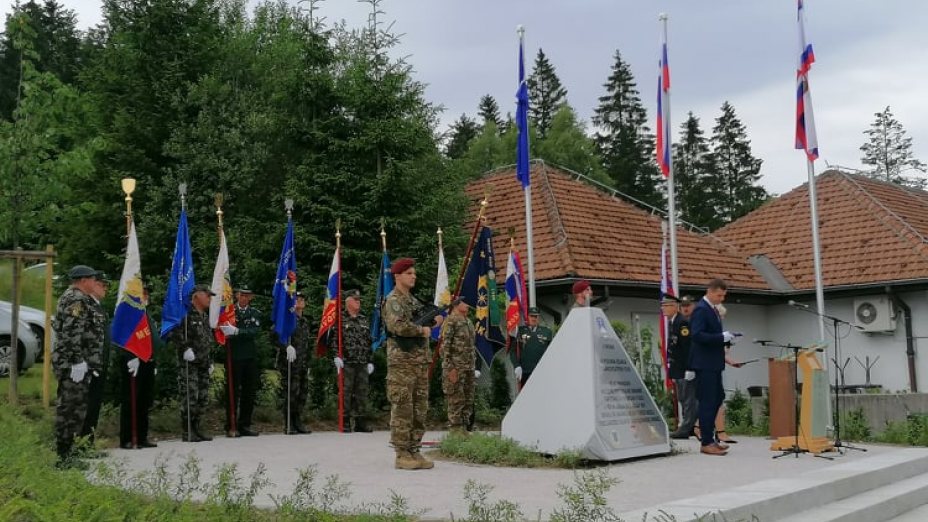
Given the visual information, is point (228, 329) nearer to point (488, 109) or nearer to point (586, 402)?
point (586, 402)

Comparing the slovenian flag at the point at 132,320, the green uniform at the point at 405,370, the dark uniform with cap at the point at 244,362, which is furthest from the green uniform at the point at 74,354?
the dark uniform with cap at the point at 244,362

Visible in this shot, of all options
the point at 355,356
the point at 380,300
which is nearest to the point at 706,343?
the point at 355,356

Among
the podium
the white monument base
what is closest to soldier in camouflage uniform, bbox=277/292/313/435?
the white monument base

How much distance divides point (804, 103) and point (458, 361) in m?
6.47

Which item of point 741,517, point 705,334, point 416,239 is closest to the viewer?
point 741,517

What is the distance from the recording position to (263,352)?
14.1 meters

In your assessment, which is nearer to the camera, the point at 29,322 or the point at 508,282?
the point at 508,282

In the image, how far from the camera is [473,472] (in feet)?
26.7

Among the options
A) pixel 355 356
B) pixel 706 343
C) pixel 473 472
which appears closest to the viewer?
pixel 473 472

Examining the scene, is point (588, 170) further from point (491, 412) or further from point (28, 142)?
point (28, 142)

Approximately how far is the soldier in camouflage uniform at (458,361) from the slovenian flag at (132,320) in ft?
11.3

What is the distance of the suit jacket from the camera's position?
9.73 m

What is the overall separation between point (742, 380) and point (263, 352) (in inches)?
466

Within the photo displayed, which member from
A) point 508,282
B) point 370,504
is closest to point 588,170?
point 508,282
